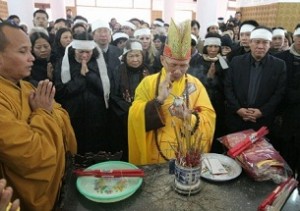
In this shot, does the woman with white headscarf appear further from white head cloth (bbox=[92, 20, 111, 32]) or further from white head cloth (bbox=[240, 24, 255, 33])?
white head cloth (bbox=[240, 24, 255, 33])

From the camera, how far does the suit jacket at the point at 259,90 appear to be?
8.21ft

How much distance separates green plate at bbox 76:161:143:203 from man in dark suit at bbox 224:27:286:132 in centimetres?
159

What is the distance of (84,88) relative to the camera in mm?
2699

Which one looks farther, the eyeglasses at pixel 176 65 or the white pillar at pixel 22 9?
the white pillar at pixel 22 9

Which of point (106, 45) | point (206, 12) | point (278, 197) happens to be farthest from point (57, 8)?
point (278, 197)

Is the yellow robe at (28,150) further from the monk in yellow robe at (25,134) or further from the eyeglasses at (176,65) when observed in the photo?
the eyeglasses at (176,65)

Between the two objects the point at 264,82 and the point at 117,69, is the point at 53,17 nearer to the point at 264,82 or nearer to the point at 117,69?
the point at 117,69

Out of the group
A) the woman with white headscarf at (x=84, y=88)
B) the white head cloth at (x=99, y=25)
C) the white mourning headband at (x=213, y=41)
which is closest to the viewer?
the woman with white headscarf at (x=84, y=88)

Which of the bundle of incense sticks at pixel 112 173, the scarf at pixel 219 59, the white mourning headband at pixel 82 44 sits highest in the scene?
the white mourning headband at pixel 82 44

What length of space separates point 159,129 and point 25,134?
82cm

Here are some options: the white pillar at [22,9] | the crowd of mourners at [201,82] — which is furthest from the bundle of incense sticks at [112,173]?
the white pillar at [22,9]

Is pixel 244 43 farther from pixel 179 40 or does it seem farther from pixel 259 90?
pixel 179 40

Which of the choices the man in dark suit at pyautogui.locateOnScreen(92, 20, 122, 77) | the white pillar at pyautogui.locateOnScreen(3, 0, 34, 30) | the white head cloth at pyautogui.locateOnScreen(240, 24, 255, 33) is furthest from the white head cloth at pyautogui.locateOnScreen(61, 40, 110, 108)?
the white pillar at pyautogui.locateOnScreen(3, 0, 34, 30)

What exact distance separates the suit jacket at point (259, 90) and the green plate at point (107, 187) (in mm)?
1597
